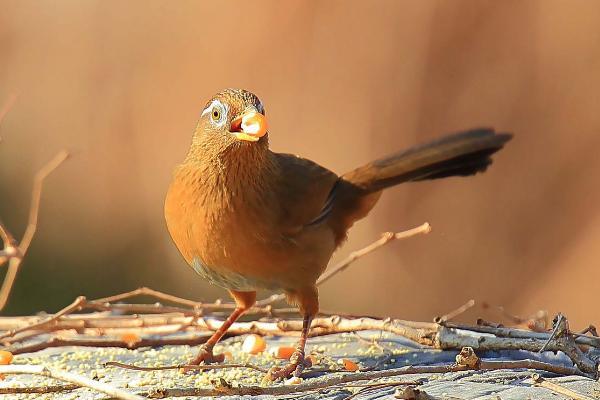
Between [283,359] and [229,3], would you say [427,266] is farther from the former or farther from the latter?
[283,359]

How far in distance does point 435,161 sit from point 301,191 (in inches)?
31.2

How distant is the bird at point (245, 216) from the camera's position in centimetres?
419

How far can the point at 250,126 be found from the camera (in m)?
4.12

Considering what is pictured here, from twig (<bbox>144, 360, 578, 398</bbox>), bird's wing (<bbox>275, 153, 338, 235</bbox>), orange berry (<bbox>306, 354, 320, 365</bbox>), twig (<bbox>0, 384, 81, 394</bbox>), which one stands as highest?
bird's wing (<bbox>275, 153, 338, 235</bbox>)

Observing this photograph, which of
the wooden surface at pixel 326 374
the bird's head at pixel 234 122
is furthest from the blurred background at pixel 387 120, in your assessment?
the bird's head at pixel 234 122

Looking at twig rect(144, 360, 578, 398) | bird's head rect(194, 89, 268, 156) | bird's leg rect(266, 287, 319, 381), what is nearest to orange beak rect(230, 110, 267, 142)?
bird's head rect(194, 89, 268, 156)

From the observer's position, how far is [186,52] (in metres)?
8.99

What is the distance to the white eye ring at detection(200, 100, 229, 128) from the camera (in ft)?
13.9

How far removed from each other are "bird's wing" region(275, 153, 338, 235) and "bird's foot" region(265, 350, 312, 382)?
0.55 metres

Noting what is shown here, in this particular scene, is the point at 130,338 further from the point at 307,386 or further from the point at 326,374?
the point at 307,386

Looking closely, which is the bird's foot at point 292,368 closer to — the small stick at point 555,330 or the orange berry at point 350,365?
the orange berry at point 350,365

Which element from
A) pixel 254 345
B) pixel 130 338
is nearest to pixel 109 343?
pixel 130 338

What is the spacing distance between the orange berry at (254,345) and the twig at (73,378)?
125 cm

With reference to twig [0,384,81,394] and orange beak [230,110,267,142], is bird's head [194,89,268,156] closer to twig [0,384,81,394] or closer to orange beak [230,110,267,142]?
orange beak [230,110,267,142]
